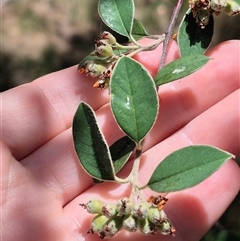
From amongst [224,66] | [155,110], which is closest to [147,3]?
[224,66]

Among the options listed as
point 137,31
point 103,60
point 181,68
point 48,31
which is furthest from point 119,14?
point 48,31

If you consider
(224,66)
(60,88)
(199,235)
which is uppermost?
(224,66)

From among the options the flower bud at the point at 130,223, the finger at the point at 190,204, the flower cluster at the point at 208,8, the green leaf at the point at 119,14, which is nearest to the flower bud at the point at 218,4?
the flower cluster at the point at 208,8

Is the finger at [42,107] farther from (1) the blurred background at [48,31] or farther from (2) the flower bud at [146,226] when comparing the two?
(1) the blurred background at [48,31]

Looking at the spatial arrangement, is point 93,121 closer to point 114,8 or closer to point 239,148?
point 114,8

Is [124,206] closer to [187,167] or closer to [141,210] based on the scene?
[141,210]

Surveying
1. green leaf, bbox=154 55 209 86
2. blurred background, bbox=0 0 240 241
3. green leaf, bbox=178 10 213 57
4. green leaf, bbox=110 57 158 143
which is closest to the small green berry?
green leaf, bbox=110 57 158 143

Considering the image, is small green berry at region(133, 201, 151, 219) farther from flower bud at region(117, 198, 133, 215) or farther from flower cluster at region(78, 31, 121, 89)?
flower cluster at region(78, 31, 121, 89)

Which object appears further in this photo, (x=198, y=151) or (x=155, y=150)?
(x=155, y=150)
